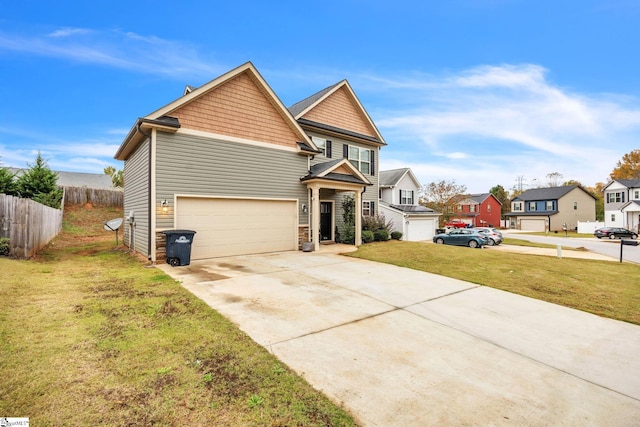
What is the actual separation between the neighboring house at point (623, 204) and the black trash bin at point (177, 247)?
49.3 metres

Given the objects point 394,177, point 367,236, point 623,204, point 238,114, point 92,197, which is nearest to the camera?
point 238,114

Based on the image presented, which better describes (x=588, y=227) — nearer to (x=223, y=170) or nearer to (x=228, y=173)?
(x=228, y=173)

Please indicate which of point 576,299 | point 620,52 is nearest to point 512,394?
point 576,299

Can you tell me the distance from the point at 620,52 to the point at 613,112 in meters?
5.52

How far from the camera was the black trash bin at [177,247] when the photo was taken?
360 inches

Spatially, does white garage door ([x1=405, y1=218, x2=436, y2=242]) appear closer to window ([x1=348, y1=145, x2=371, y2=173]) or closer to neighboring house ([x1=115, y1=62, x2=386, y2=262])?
window ([x1=348, y1=145, x2=371, y2=173])

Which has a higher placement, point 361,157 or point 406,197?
point 361,157

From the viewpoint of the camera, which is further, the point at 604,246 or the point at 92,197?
the point at 92,197

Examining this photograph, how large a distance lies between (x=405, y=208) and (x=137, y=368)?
23950 millimetres

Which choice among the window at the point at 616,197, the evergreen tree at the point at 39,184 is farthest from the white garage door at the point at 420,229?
the window at the point at 616,197

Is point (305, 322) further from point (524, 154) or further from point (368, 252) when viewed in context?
point (524, 154)

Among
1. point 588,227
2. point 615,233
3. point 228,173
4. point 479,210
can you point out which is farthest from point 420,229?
point 479,210

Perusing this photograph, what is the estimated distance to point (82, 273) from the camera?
760 cm

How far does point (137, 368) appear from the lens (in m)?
3.04
